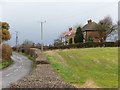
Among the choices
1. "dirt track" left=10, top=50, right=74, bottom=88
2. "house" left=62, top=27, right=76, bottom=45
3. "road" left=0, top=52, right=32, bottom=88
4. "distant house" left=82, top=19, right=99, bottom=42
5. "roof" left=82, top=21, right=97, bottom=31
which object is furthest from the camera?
"house" left=62, top=27, right=76, bottom=45

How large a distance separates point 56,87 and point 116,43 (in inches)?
2831

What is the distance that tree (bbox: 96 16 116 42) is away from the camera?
337 feet

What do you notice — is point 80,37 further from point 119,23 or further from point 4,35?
point 4,35

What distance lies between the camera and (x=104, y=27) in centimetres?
10269

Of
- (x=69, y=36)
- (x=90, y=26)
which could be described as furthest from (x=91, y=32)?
(x=69, y=36)

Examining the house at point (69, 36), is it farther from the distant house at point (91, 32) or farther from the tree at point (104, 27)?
the tree at point (104, 27)

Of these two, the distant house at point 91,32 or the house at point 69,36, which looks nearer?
the distant house at point 91,32

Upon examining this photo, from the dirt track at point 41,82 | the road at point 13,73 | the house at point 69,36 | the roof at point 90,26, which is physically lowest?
the road at point 13,73

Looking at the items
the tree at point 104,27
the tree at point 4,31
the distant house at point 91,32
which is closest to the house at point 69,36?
the distant house at point 91,32

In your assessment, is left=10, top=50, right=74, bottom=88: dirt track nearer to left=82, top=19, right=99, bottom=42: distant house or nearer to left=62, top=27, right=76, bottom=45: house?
left=82, top=19, right=99, bottom=42: distant house

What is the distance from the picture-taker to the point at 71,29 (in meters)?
144

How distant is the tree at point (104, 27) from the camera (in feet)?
337

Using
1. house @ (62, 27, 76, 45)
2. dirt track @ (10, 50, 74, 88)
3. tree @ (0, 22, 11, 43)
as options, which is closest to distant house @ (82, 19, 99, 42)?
house @ (62, 27, 76, 45)

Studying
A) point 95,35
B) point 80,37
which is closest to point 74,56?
point 80,37
